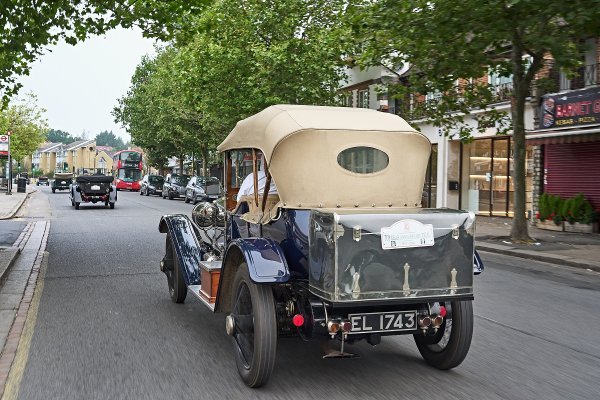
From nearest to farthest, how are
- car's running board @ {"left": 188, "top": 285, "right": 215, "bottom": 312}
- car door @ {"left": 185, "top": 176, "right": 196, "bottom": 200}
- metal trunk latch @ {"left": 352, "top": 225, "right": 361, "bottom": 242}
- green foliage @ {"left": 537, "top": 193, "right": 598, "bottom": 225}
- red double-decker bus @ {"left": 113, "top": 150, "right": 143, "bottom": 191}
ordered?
metal trunk latch @ {"left": 352, "top": 225, "right": 361, "bottom": 242} < car's running board @ {"left": 188, "top": 285, "right": 215, "bottom": 312} < green foliage @ {"left": 537, "top": 193, "right": 598, "bottom": 225} < car door @ {"left": 185, "top": 176, "right": 196, "bottom": 200} < red double-decker bus @ {"left": 113, "top": 150, "right": 143, "bottom": 191}

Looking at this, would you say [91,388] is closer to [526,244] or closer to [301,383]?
[301,383]

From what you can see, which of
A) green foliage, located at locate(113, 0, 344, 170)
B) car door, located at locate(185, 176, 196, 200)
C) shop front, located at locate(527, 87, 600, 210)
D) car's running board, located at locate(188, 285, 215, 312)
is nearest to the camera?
car's running board, located at locate(188, 285, 215, 312)

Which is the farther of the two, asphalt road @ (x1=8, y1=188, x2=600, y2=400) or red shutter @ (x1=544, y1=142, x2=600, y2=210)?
red shutter @ (x1=544, y1=142, x2=600, y2=210)

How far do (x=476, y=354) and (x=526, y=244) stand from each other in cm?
995

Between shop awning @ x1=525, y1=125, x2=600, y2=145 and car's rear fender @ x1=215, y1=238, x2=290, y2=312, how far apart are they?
1487 centimetres

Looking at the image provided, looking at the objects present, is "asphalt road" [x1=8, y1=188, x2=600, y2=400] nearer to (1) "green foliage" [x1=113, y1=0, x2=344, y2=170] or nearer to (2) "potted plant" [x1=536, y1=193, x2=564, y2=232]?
(2) "potted plant" [x1=536, y1=193, x2=564, y2=232]

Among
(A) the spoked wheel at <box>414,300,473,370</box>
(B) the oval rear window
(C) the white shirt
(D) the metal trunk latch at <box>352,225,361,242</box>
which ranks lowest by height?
(A) the spoked wheel at <box>414,300,473,370</box>

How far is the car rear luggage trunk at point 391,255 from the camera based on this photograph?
385 centimetres

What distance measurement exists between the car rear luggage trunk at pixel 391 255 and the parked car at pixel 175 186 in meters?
35.7

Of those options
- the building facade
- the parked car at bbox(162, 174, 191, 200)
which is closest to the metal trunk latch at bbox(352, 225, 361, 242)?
the building facade

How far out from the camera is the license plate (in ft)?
13.4

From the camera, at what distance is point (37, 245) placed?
41.5 feet

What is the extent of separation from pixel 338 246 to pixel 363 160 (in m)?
1.16

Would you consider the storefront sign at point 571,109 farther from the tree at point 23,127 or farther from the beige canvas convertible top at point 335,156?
the tree at point 23,127
